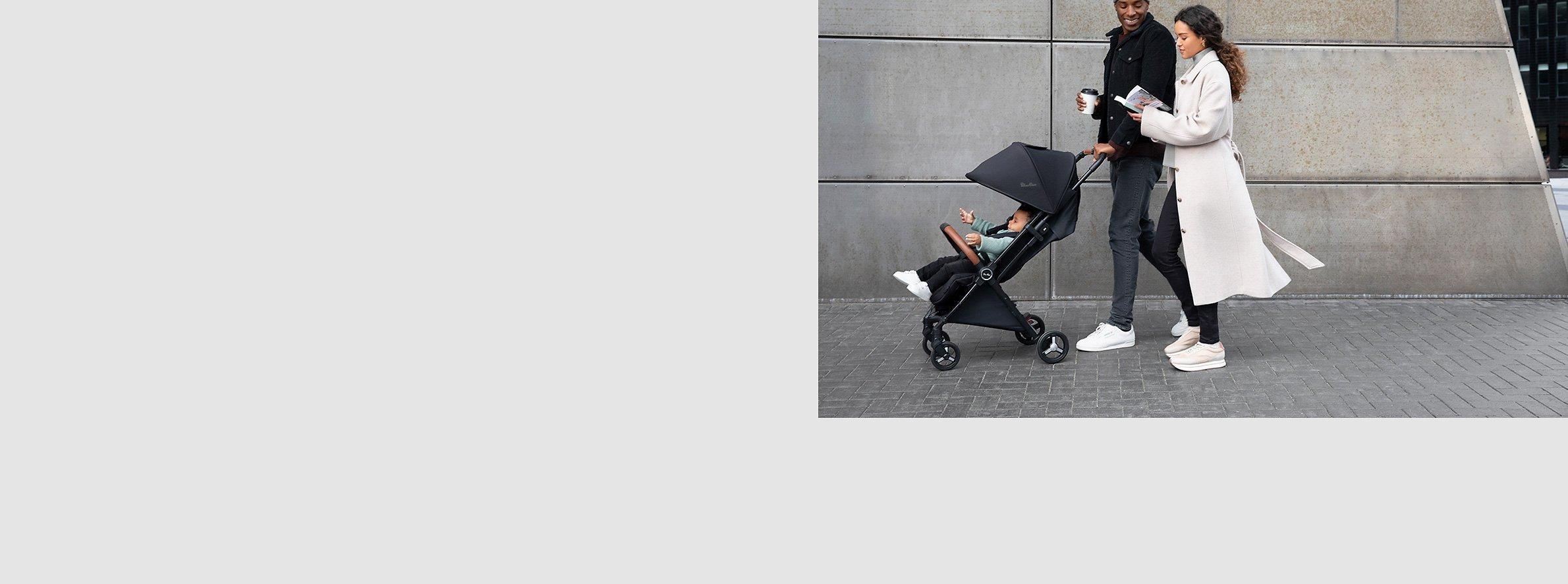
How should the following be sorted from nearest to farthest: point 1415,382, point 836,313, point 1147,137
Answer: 1. point 1415,382
2. point 1147,137
3. point 836,313

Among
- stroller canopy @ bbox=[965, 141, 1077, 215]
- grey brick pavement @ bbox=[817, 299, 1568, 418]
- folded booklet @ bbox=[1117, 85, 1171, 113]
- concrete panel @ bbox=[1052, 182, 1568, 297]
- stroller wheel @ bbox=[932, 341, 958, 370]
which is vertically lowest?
grey brick pavement @ bbox=[817, 299, 1568, 418]

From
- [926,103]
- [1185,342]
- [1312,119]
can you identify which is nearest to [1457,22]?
[1312,119]

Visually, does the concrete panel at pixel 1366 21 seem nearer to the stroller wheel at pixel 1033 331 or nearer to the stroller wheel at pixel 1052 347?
the stroller wheel at pixel 1033 331

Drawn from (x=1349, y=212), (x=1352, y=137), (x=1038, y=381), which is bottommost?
(x=1038, y=381)

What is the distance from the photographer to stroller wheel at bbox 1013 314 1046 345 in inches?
266

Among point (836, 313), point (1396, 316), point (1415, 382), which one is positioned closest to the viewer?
point (1415, 382)

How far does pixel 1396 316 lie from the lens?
7.96m

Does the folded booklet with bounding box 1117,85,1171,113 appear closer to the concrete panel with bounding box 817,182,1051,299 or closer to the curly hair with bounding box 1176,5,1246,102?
the curly hair with bounding box 1176,5,1246,102

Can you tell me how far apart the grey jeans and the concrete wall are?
2068 mm

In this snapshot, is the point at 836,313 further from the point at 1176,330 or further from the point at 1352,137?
the point at 1352,137

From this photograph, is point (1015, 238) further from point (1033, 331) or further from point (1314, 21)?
point (1314, 21)

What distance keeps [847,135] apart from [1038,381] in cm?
340

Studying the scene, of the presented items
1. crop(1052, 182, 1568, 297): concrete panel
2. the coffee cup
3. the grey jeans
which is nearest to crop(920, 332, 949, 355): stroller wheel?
the grey jeans

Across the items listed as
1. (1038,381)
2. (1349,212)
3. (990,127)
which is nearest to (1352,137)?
(1349,212)
